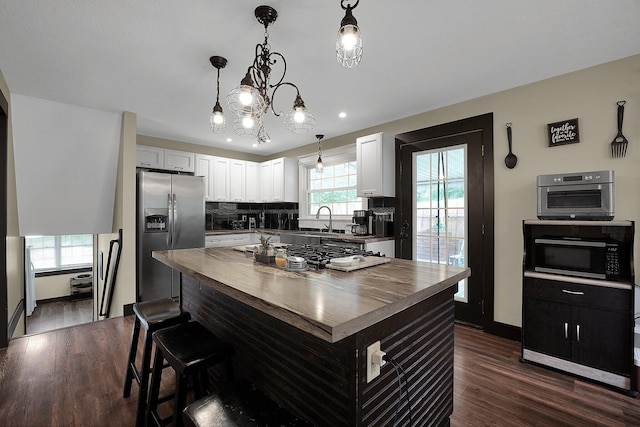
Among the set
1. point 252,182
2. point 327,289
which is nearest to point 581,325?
point 327,289

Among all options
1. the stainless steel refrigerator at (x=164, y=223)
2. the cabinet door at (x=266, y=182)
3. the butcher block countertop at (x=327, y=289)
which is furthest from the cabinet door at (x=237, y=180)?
the butcher block countertop at (x=327, y=289)

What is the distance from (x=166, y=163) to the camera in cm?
472

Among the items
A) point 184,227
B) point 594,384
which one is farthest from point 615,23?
point 184,227

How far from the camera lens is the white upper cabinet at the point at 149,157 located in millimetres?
4465

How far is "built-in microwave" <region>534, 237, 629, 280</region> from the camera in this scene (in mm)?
2182

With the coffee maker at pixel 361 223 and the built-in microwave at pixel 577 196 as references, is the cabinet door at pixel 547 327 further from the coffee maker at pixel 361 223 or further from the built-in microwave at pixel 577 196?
the coffee maker at pixel 361 223

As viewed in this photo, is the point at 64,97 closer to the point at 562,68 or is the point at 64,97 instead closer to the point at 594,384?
the point at 562,68

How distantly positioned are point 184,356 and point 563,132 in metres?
3.44

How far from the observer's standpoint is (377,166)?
3.88 metres

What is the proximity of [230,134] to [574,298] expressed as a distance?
15.4 ft

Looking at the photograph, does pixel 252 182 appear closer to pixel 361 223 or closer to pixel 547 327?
pixel 361 223

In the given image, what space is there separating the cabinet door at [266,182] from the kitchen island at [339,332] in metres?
3.85

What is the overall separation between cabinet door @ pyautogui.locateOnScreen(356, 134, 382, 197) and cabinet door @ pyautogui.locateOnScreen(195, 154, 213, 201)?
2.74 metres

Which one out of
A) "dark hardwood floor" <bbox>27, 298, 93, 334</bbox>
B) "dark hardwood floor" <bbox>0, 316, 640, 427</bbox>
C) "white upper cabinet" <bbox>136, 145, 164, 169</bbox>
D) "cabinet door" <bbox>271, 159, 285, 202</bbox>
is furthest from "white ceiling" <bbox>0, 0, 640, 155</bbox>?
"dark hardwood floor" <bbox>27, 298, 93, 334</bbox>
